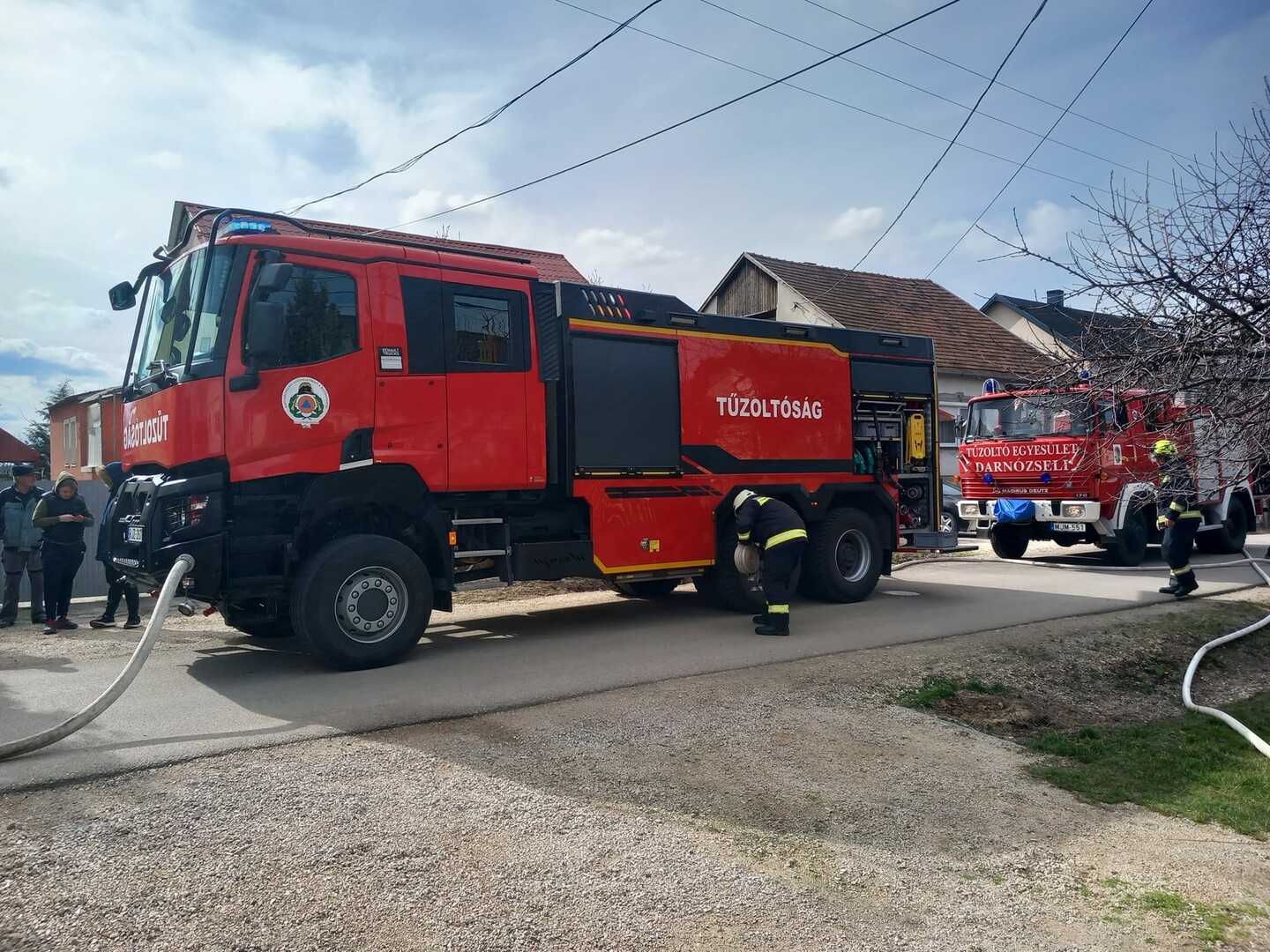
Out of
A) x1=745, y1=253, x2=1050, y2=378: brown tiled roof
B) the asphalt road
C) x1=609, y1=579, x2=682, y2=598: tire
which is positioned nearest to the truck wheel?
the asphalt road

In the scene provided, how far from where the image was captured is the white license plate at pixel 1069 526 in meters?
13.2

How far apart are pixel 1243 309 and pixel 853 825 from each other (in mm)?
3727

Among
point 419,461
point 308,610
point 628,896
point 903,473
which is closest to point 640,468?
point 419,461

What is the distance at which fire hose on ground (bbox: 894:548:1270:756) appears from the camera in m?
5.42

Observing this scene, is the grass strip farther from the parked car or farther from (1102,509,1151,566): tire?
the parked car

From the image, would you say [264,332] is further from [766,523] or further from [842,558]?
[842,558]

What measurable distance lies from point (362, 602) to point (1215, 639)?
7.62 metres

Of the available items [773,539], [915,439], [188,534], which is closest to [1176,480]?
[773,539]

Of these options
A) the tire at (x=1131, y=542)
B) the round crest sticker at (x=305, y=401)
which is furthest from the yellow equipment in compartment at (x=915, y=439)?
the round crest sticker at (x=305, y=401)

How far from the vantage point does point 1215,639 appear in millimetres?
8328

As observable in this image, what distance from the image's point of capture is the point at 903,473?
1080 centimetres

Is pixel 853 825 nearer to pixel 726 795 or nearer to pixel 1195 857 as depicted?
pixel 726 795

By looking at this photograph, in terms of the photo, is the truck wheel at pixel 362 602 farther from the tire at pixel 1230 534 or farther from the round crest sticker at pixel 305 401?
the tire at pixel 1230 534

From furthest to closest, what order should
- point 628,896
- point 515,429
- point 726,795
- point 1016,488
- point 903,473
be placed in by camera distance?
point 1016,488 → point 903,473 → point 515,429 → point 726,795 → point 628,896
